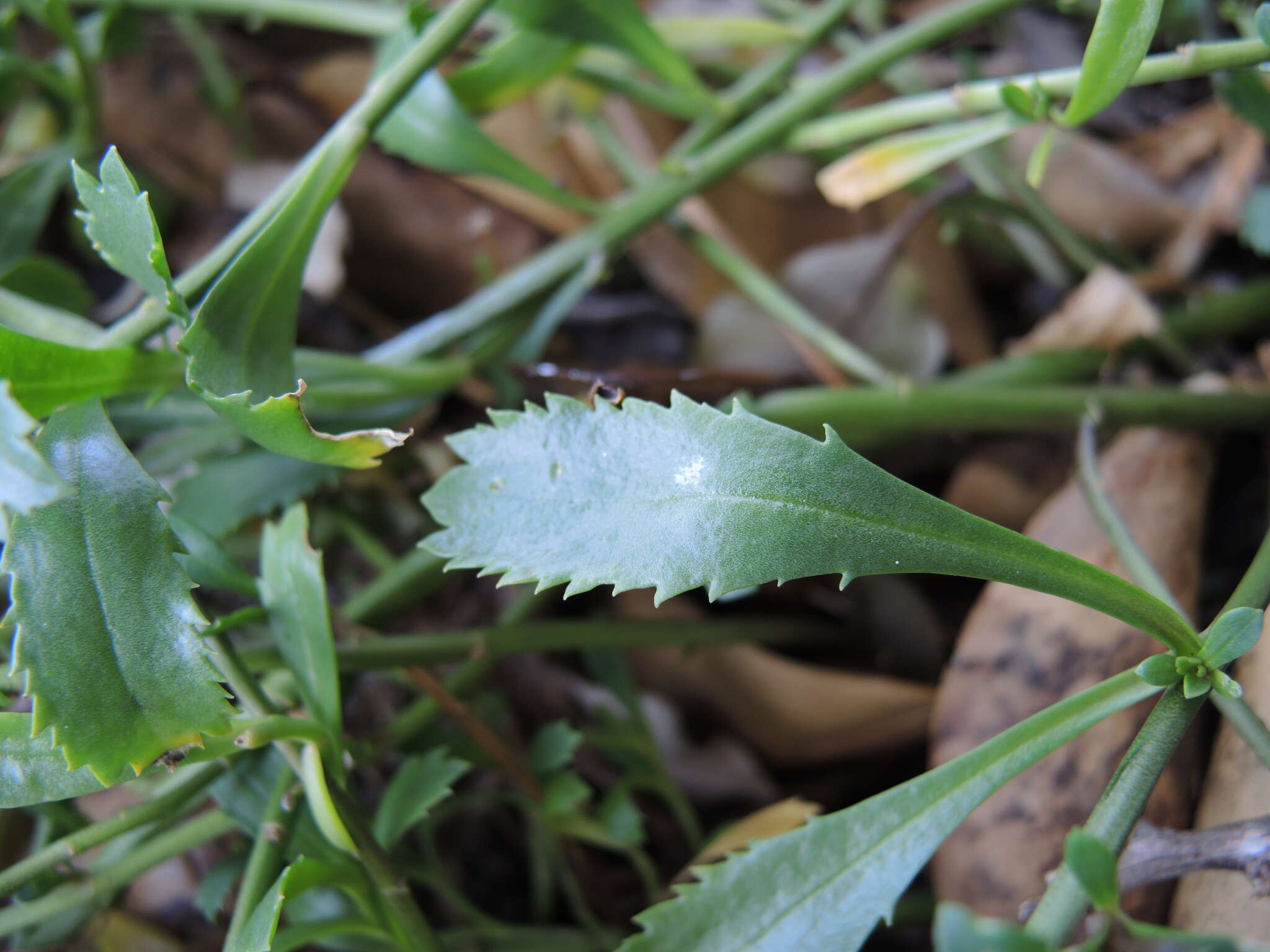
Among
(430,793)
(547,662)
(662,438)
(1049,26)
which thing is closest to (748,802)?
(547,662)

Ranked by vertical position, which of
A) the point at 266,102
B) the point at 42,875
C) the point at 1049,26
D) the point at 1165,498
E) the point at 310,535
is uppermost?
the point at 1049,26

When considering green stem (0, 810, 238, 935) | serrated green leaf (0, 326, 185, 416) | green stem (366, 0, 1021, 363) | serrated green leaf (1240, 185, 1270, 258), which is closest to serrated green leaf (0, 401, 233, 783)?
serrated green leaf (0, 326, 185, 416)

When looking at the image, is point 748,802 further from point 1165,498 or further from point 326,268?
point 326,268

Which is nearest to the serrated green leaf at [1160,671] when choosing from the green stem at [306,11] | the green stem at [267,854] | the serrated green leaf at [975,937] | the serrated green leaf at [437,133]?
the serrated green leaf at [975,937]

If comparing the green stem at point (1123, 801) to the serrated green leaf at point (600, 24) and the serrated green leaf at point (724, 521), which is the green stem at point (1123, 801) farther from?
the serrated green leaf at point (600, 24)

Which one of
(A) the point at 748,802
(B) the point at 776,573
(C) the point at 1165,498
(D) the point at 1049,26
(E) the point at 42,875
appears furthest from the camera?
(D) the point at 1049,26

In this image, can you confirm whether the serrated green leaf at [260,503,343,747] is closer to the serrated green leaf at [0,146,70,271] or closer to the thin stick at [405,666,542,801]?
the thin stick at [405,666,542,801]

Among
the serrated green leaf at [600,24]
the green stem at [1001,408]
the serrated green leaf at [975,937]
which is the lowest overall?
the serrated green leaf at [975,937]
